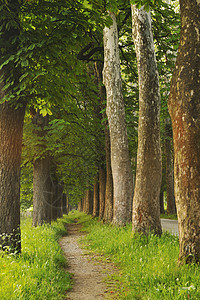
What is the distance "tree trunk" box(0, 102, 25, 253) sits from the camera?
254 inches

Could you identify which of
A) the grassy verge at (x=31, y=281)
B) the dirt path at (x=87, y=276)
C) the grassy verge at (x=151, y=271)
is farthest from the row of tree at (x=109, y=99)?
the dirt path at (x=87, y=276)

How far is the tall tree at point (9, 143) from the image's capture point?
6.38 m

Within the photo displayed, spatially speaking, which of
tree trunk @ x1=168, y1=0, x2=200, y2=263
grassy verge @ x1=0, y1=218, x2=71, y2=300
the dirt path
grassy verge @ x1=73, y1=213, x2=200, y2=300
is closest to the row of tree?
tree trunk @ x1=168, y1=0, x2=200, y2=263

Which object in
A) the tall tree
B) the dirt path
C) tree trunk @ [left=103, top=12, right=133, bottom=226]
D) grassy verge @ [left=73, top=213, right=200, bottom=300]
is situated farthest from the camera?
tree trunk @ [left=103, top=12, right=133, bottom=226]

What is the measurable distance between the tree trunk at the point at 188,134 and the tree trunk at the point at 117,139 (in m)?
6.45

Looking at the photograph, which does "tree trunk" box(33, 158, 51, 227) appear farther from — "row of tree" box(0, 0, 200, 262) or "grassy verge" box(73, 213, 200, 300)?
"grassy verge" box(73, 213, 200, 300)

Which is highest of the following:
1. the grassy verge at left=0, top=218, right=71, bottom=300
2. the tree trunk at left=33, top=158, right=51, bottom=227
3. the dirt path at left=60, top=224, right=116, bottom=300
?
the tree trunk at left=33, top=158, right=51, bottom=227

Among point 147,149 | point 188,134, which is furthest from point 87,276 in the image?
point 188,134

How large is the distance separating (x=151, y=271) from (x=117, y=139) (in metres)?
7.08

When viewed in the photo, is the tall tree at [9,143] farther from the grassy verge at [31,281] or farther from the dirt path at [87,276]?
the dirt path at [87,276]

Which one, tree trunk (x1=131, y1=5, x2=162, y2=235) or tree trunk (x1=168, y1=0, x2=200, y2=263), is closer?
tree trunk (x1=168, y1=0, x2=200, y2=263)

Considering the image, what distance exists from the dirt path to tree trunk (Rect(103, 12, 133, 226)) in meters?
2.81

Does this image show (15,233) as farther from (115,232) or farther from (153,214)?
(115,232)

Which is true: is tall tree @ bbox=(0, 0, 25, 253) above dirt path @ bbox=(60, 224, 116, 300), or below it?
above
